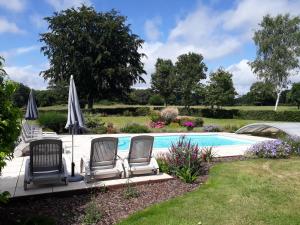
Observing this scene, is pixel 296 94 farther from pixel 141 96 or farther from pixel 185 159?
pixel 185 159

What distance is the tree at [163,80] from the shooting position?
2094 inches

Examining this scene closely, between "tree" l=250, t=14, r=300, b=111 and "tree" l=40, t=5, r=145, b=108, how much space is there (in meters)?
16.2

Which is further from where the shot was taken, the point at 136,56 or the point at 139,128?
the point at 136,56

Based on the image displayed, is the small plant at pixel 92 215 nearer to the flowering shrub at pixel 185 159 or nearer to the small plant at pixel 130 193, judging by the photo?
the small plant at pixel 130 193

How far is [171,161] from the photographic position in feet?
27.2

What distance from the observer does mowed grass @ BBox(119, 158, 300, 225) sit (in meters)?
5.25

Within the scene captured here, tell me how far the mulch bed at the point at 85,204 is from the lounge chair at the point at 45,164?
421mm

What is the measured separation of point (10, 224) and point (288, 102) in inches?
2501

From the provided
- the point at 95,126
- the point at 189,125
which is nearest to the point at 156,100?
the point at 189,125

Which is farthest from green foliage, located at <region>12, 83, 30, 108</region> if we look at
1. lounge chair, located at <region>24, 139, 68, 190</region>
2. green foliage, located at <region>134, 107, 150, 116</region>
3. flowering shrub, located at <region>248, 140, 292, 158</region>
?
green foliage, located at <region>134, 107, 150, 116</region>

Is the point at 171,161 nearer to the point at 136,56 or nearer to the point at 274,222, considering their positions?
the point at 274,222

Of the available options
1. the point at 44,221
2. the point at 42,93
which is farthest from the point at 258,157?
the point at 42,93

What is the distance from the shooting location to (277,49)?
3412 centimetres

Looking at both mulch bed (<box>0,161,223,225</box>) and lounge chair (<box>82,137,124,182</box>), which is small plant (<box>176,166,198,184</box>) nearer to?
mulch bed (<box>0,161,223,225</box>)
